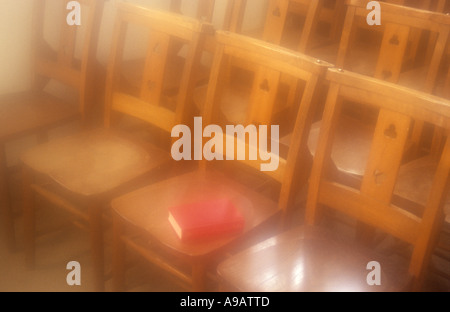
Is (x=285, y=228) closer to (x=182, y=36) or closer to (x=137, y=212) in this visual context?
(x=137, y=212)

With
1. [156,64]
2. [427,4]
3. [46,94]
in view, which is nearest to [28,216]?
[46,94]

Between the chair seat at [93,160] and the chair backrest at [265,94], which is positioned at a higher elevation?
the chair backrest at [265,94]

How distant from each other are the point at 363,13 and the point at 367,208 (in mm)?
911

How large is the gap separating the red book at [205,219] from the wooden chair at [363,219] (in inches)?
3.6

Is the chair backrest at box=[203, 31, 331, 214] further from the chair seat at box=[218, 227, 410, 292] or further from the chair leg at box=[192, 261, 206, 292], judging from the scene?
the chair leg at box=[192, 261, 206, 292]

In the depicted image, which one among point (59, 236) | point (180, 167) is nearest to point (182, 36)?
point (180, 167)

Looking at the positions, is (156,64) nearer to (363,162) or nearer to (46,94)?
(46,94)

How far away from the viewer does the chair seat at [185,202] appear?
1423 mm

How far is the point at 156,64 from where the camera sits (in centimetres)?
188

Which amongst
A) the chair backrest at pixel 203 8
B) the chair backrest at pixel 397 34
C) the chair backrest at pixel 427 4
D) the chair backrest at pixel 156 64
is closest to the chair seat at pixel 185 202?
the chair backrest at pixel 156 64

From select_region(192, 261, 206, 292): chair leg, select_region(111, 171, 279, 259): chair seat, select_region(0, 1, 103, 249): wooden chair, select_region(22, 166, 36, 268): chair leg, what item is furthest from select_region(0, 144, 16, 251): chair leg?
select_region(192, 261, 206, 292): chair leg

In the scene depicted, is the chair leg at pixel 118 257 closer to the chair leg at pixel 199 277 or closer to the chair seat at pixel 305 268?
the chair leg at pixel 199 277

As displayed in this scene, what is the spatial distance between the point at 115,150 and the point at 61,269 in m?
0.55
